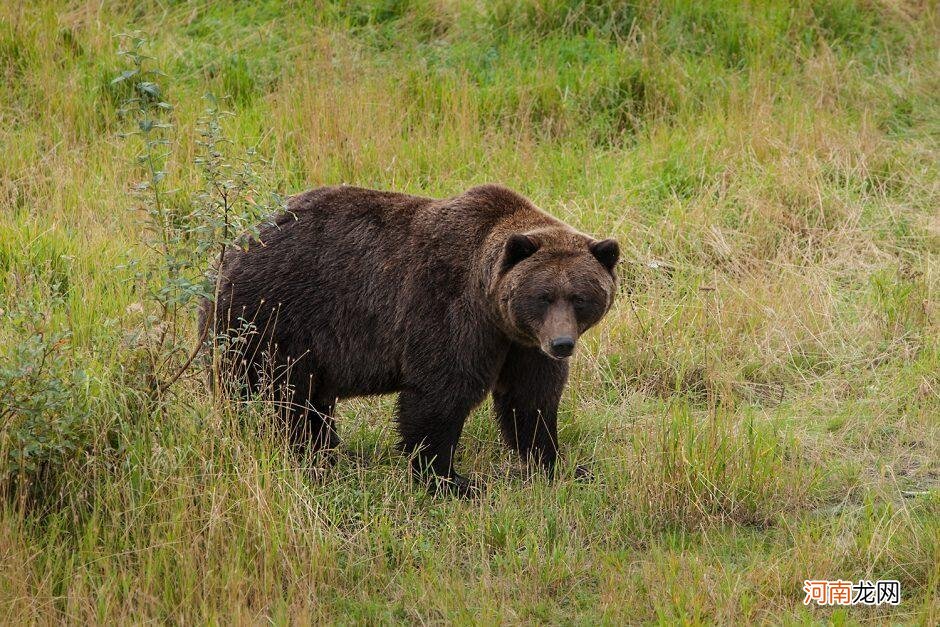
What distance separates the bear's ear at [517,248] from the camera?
559 centimetres

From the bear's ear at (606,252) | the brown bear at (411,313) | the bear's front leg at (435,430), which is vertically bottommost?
the bear's front leg at (435,430)

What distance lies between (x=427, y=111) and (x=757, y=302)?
141 inches

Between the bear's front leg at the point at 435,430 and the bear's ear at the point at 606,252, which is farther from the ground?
the bear's ear at the point at 606,252

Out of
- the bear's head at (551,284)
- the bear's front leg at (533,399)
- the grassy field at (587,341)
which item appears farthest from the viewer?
the bear's front leg at (533,399)

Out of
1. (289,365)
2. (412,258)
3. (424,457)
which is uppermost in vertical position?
(412,258)

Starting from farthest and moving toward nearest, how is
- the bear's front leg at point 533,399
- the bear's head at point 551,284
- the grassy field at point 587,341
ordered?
the bear's front leg at point 533,399
the bear's head at point 551,284
the grassy field at point 587,341

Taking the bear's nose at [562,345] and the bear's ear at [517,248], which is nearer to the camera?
the bear's nose at [562,345]

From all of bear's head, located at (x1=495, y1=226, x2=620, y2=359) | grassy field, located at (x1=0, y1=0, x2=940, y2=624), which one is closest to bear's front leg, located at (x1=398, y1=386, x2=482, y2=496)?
grassy field, located at (x1=0, y1=0, x2=940, y2=624)

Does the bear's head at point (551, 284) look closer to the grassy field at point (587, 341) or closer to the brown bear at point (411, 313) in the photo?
the brown bear at point (411, 313)

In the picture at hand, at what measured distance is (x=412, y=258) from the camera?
6055mm

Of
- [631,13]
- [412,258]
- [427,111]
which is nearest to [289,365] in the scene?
[412,258]

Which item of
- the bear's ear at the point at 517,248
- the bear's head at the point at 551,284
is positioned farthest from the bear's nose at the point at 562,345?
the bear's ear at the point at 517,248

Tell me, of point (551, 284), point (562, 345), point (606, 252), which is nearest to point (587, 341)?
point (606, 252)

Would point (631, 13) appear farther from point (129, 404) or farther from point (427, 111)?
point (129, 404)
